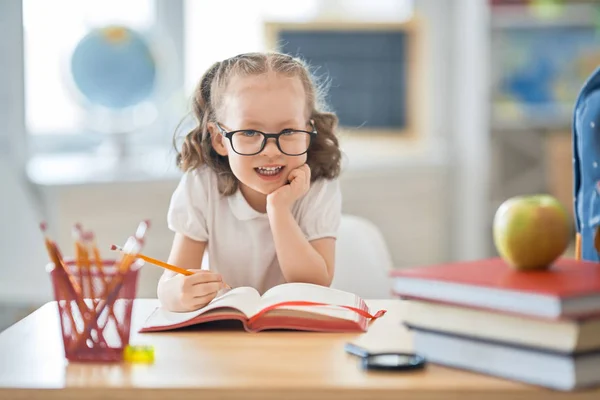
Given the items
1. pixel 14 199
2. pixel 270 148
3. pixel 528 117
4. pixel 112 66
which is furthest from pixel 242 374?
pixel 528 117

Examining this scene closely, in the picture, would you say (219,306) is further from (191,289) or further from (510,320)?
(510,320)

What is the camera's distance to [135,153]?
3236mm

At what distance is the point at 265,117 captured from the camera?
1.38 meters

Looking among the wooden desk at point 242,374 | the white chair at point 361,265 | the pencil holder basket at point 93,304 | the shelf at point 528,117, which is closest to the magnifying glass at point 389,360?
the wooden desk at point 242,374

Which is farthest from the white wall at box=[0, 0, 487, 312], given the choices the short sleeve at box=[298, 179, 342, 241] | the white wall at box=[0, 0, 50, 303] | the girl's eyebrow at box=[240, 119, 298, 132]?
the girl's eyebrow at box=[240, 119, 298, 132]

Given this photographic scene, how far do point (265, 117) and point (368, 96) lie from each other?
2508 mm

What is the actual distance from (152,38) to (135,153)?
1.49 ft

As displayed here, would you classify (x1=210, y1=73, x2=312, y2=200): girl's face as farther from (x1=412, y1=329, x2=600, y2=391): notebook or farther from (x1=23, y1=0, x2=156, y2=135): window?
(x1=23, y1=0, x2=156, y2=135): window

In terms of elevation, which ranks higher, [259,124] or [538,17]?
[538,17]

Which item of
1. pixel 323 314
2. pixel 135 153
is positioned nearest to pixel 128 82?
pixel 135 153

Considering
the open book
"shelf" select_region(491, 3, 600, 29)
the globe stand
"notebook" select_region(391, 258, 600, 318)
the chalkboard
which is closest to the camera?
"notebook" select_region(391, 258, 600, 318)

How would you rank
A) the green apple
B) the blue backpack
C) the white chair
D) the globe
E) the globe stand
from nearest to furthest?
1. the green apple
2. the blue backpack
3. the white chair
4. the globe
5. the globe stand

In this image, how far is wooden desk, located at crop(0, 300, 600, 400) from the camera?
0.87m

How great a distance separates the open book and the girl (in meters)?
0.21
